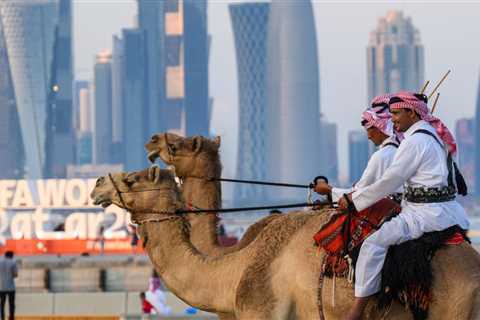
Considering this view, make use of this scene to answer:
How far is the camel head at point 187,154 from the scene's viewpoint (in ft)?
39.2

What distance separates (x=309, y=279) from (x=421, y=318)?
29.4 inches

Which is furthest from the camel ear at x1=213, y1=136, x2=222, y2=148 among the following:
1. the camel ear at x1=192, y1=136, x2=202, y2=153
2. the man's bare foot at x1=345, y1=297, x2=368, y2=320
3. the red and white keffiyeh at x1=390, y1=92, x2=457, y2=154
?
the man's bare foot at x1=345, y1=297, x2=368, y2=320

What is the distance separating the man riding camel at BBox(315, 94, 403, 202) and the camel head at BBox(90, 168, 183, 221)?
3.49ft

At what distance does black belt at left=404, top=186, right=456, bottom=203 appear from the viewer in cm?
967

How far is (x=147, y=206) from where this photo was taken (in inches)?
424

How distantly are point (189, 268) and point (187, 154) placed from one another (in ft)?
5.24

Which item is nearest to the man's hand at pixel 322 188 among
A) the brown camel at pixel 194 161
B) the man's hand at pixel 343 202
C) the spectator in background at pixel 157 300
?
the man's hand at pixel 343 202

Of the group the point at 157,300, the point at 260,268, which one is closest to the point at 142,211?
the point at 260,268

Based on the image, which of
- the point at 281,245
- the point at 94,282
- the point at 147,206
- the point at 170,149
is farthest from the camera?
the point at 94,282

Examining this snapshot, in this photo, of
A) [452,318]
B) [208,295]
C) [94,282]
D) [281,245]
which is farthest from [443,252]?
[94,282]

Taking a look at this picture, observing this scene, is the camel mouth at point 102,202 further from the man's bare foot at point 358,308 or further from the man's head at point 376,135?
the man's bare foot at point 358,308

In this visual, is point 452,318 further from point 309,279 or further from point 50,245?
point 50,245

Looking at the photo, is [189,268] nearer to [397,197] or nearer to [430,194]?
[397,197]

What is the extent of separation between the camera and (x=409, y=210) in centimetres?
972
